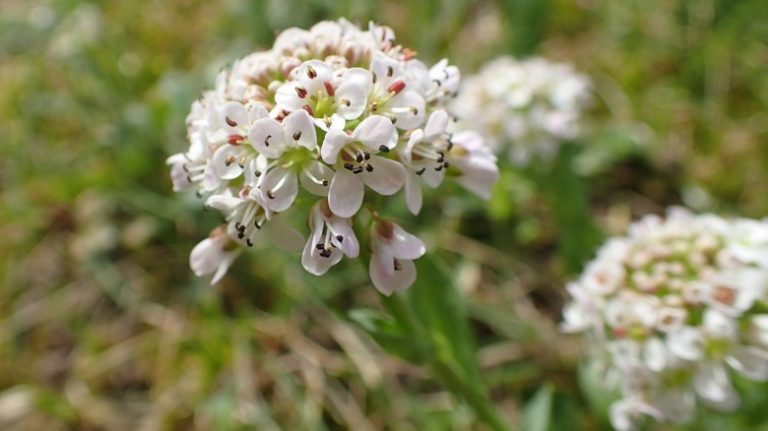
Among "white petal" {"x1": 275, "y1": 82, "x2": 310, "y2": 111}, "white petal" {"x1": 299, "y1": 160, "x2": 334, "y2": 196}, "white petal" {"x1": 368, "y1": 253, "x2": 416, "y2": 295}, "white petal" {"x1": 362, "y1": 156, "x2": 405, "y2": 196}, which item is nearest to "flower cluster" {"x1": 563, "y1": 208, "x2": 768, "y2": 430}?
"white petal" {"x1": 368, "y1": 253, "x2": 416, "y2": 295}

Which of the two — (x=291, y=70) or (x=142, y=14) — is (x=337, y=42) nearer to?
(x=291, y=70)

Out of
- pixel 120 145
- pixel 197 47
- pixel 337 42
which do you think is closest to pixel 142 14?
pixel 197 47

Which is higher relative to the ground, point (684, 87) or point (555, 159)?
point (684, 87)

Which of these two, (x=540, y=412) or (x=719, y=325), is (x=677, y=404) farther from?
(x=540, y=412)

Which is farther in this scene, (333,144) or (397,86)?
(397,86)

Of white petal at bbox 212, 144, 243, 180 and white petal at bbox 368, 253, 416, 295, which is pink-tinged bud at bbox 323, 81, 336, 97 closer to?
white petal at bbox 212, 144, 243, 180

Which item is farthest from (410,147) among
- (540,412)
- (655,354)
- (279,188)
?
(540,412)
